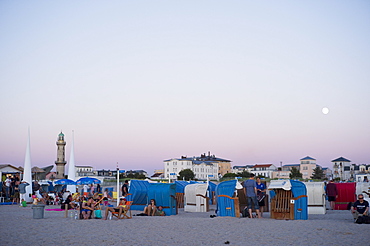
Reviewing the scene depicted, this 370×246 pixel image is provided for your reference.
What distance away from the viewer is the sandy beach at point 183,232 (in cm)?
1115

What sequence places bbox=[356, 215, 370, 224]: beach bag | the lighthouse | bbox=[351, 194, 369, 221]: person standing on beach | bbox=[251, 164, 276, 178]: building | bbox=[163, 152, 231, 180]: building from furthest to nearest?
bbox=[251, 164, 276, 178]: building < bbox=[163, 152, 231, 180]: building < the lighthouse < bbox=[351, 194, 369, 221]: person standing on beach < bbox=[356, 215, 370, 224]: beach bag

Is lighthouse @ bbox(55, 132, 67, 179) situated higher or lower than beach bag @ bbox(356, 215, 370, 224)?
higher

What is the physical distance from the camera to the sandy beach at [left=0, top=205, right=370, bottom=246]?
11.1m

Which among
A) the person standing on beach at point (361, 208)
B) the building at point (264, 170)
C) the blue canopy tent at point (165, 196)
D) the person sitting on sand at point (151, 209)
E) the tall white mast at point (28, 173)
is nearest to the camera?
the person standing on beach at point (361, 208)

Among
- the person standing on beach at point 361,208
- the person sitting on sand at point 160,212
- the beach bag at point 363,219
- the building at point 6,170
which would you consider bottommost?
the person sitting on sand at point 160,212

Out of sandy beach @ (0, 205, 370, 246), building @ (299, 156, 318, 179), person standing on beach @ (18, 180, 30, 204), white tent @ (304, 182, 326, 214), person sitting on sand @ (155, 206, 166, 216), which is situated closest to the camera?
sandy beach @ (0, 205, 370, 246)

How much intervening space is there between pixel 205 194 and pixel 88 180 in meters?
8.13

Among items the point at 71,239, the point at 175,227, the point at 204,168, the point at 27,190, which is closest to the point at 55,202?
the point at 27,190

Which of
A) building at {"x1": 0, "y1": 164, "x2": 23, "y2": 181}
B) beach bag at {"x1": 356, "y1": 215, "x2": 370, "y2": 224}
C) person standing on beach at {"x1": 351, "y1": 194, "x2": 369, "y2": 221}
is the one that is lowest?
beach bag at {"x1": 356, "y1": 215, "x2": 370, "y2": 224}

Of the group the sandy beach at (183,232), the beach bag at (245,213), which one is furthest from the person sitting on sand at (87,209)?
the beach bag at (245,213)

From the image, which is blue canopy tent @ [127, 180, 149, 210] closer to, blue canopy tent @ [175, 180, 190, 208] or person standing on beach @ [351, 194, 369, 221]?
blue canopy tent @ [175, 180, 190, 208]

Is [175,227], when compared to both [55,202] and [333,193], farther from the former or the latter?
[55,202]

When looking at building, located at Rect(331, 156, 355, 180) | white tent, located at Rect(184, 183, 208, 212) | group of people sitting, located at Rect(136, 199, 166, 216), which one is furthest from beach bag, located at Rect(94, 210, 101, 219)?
building, located at Rect(331, 156, 355, 180)

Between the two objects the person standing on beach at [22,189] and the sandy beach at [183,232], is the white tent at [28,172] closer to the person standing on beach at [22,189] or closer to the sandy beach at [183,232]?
the person standing on beach at [22,189]
